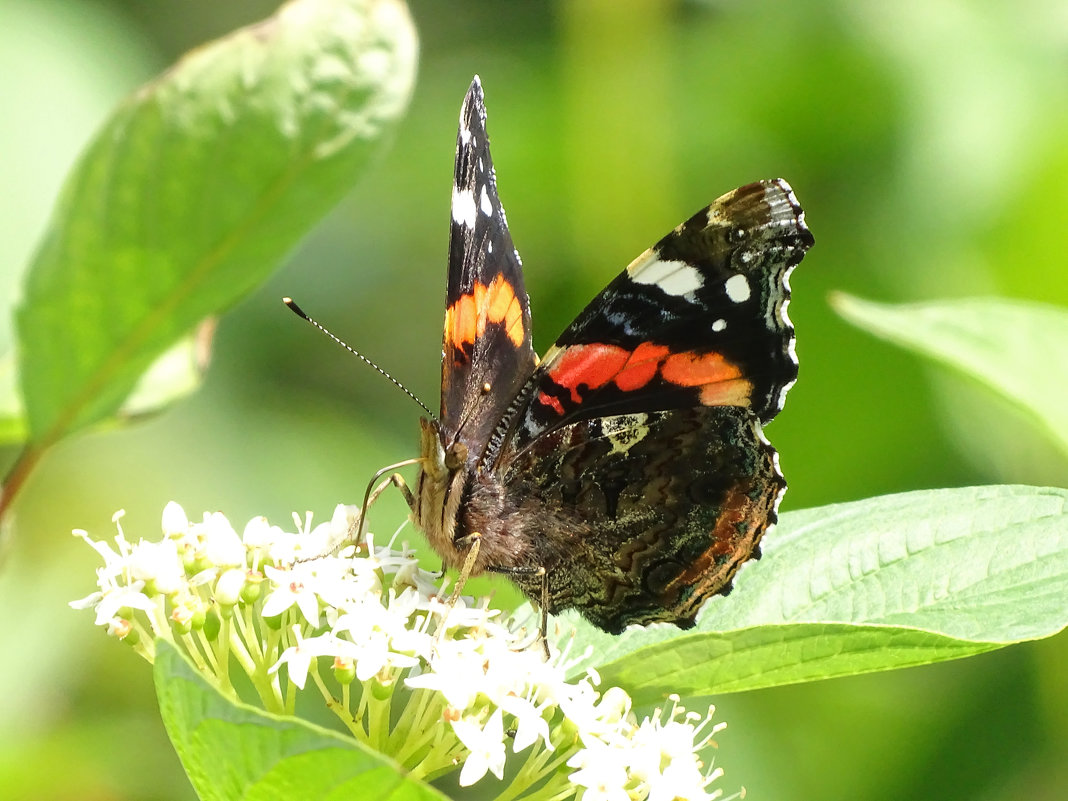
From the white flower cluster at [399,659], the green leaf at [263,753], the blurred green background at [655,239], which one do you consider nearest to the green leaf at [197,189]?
the green leaf at [263,753]

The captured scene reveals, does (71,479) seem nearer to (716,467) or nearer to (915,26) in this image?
(716,467)

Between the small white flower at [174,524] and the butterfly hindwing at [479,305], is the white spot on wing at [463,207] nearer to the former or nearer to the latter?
the butterfly hindwing at [479,305]

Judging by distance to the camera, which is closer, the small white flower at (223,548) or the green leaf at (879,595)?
the green leaf at (879,595)

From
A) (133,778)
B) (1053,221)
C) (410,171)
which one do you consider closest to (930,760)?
(1053,221)

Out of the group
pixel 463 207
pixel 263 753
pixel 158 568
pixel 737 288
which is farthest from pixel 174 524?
pixel 737 288

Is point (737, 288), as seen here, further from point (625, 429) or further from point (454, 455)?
point (454, 455)
